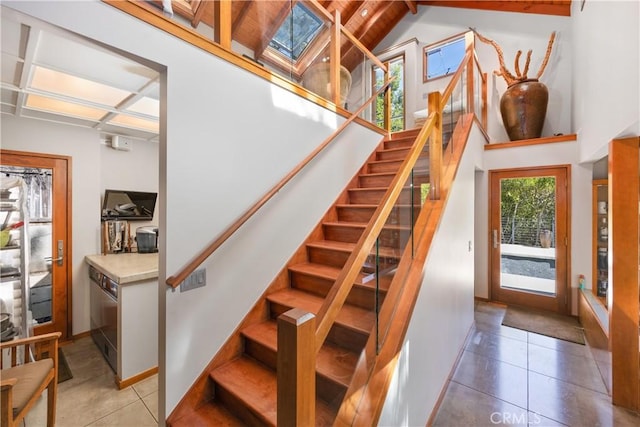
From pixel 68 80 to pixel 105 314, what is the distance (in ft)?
7.18

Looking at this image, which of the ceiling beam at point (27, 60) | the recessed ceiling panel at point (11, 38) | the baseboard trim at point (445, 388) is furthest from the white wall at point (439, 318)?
the recessed ceiling panel at point (11, 38)

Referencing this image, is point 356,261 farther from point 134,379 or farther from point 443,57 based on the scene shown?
point 443,57

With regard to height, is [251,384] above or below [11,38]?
below

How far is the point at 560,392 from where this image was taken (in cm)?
232

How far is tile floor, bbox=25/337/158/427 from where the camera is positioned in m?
2.06

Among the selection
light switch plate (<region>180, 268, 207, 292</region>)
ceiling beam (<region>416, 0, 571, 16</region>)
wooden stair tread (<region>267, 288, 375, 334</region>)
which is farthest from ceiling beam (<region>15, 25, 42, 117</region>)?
ceiling beam (<region>416, 0, 571, 16</region>)

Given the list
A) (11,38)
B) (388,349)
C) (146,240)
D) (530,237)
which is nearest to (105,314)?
(146,240)

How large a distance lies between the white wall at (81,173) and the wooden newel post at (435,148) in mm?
3837

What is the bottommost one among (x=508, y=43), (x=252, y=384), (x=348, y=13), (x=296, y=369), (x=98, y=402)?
(x=98, y=402)

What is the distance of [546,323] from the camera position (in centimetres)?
361

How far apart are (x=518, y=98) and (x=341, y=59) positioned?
2.94 meters

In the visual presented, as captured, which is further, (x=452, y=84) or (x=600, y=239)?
(x=600, y=239)

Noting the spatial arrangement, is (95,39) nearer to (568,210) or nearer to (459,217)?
(459,217)

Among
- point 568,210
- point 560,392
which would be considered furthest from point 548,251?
point 560,392
